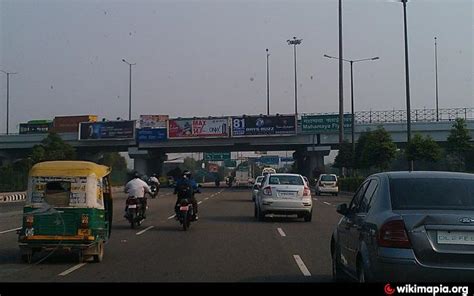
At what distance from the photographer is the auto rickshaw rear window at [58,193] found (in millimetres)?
12617

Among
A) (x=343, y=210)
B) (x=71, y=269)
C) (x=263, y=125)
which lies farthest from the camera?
(x=263, y=125)

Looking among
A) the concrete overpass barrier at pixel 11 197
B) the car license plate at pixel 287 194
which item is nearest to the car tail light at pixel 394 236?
the car license plate at pixel 287 194

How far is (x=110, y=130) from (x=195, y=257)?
2311 inches

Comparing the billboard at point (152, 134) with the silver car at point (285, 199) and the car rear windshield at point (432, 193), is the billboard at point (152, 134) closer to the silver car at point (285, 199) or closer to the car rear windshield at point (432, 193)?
the silver car at point (285, 199)

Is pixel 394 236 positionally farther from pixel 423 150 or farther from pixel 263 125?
pixel 263 125

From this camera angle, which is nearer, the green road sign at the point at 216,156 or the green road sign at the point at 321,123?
the green road sign at the point at 321,123

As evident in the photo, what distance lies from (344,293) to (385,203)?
1514 mm

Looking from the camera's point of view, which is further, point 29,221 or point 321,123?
point 321,123

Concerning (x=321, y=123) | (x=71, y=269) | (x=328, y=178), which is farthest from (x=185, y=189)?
(x=321, y=123)

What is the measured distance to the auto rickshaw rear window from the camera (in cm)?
1262

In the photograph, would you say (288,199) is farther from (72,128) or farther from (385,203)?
(72,128)

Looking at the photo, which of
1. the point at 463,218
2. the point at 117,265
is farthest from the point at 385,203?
the point at 117,265

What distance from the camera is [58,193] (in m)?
12.7

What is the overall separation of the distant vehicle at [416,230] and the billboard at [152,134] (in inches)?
2476
